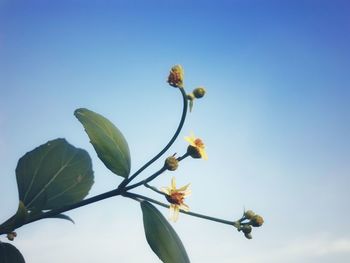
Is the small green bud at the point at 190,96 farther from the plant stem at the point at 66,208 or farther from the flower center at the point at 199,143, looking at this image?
the plant stem at the point at 66,208

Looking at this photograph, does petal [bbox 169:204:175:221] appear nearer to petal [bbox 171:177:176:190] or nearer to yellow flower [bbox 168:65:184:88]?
petal [bbox 171:177:176:190]

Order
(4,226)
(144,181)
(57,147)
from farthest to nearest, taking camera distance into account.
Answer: (57,147) < (144,181) < (4,226)

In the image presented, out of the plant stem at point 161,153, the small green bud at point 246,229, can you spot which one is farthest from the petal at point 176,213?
the small green bud at point 246,229

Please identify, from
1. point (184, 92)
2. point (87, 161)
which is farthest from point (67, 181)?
point (184, 92)

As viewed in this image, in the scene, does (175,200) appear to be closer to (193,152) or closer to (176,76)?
(193,152)

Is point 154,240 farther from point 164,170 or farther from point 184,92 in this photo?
point 184,92

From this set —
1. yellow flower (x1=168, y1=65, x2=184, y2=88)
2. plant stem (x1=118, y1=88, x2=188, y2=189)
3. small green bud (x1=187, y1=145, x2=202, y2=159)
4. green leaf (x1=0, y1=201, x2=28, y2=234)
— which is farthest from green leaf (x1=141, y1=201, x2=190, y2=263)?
yellow flower (x1=168, y1=65, x2=184, y2=88)

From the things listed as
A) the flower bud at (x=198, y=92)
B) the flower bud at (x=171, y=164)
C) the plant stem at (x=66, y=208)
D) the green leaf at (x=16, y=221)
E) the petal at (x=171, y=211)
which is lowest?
the green leaf at (x=16, y=221)

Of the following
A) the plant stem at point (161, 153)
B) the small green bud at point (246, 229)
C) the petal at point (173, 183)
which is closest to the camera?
the plant stem at point (161, 153)
